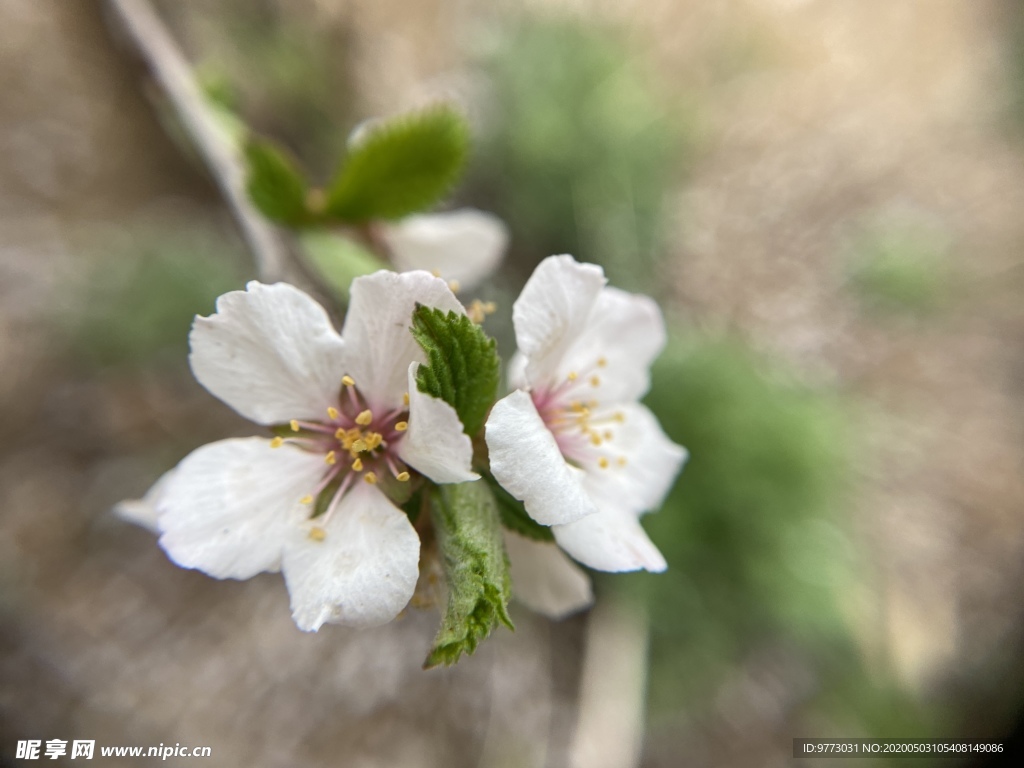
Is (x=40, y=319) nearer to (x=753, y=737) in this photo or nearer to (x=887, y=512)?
(x=753, y=737)

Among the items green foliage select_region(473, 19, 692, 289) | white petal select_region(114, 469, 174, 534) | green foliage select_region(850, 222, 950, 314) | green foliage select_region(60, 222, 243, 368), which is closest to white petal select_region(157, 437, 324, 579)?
white petal select_region(114, 469, 174, 534)

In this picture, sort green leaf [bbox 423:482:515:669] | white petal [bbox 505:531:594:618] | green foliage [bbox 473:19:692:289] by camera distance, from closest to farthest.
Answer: green leaf [bbox 423:482:515:669] → white petal [bbox 505:531:594:618] → green foliage [bbox 473:19:692:289]

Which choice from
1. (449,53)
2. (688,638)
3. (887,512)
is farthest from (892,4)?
(688,638)

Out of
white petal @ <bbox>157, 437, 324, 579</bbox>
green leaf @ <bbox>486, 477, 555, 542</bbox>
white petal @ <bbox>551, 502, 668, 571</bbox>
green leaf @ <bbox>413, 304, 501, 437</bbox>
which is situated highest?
green leaf @ <bbox>413, 304, 501, 437</bbox>

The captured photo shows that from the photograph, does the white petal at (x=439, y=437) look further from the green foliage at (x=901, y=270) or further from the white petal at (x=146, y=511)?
the green foliage at (x=901, y=270)

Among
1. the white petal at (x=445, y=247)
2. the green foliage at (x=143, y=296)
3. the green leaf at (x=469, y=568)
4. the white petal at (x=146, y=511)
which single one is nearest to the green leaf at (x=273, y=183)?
the white petal at (x=445, y=247)

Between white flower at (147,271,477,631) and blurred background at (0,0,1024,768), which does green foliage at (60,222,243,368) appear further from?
white flower at (147,271,477,631)

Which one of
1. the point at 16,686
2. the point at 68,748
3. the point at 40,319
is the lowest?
the point at 68,748
